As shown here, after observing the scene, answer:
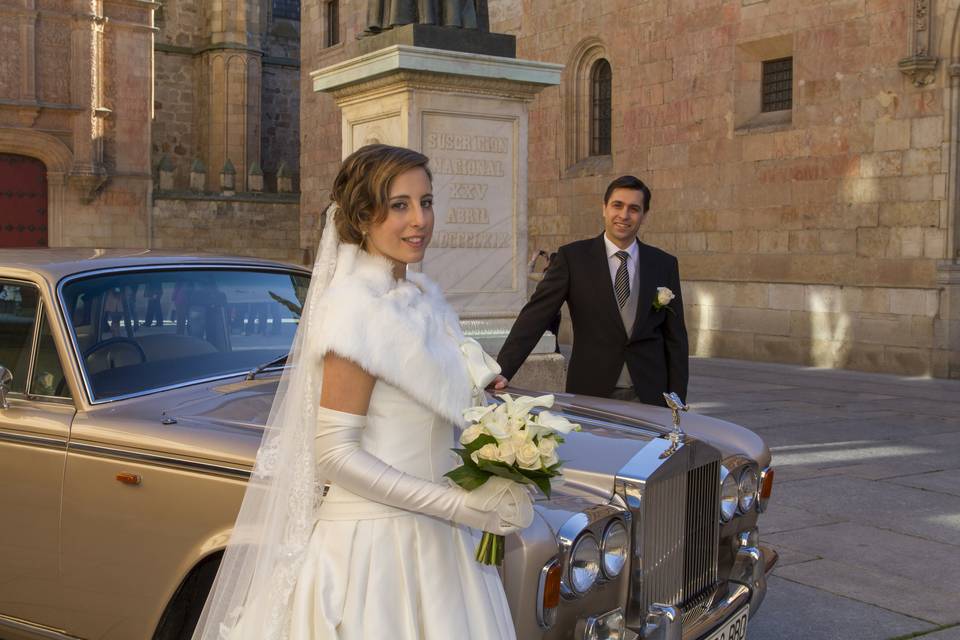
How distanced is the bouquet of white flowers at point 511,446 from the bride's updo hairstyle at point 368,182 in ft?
1.80

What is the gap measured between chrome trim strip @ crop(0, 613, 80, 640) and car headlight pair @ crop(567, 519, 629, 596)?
1649mm

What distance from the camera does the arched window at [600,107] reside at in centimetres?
1970

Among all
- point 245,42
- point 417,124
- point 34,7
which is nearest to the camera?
point 417,124

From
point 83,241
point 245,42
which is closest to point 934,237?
point 83,241

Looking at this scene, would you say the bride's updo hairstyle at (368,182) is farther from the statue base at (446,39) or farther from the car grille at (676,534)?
the statue base at (446,39)

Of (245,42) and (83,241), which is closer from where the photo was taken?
(83,241)

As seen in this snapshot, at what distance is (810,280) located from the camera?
49.9 feet

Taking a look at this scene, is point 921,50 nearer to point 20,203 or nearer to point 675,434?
point 675,434

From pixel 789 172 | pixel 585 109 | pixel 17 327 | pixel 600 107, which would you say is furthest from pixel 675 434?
pixel 600 107

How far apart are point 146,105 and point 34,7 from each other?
140 inches

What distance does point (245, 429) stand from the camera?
335 centimetres

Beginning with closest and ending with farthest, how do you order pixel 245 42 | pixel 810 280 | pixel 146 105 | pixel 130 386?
pixel 130 386, pixel 810 280, pixel 146 105, pixel 245 42

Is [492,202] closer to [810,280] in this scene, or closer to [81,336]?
[81,336]

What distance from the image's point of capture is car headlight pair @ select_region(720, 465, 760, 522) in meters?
3.83
